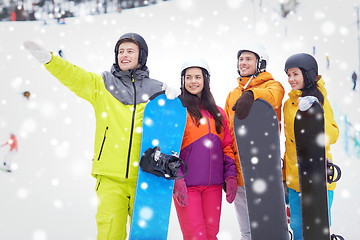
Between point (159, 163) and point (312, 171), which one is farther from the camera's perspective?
point (312, 171)

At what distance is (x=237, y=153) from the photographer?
7.34 ft

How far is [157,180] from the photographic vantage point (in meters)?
1.95

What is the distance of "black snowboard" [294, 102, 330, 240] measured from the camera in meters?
2.01

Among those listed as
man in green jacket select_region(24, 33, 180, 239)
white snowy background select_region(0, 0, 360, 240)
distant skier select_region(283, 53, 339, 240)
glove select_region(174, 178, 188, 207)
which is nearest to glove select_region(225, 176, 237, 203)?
glove select_region(174, 178, 188, 207)

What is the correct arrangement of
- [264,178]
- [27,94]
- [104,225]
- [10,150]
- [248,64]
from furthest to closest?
[27,94] < [10,150] < [248,64] < [264,178] < [104,225]

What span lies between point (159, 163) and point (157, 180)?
195 millimetres

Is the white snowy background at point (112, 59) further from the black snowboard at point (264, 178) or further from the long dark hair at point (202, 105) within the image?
the long dark hair at point (202, 105)

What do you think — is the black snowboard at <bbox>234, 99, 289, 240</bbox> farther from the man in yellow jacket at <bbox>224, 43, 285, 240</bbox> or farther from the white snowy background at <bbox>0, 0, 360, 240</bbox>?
the white snowy background at <bbox>0, 0, 360, 240</bbox>

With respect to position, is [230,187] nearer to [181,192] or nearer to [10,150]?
[181,192]

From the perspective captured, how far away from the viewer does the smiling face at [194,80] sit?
87.3 inches

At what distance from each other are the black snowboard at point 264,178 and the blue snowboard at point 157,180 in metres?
0.47

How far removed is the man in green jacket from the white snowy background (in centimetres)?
298

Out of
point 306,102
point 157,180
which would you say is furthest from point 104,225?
point 306,102

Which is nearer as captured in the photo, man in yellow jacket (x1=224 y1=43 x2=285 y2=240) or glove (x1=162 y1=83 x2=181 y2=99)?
glove (x1=162 y1=83 x2=181 y2=99)
